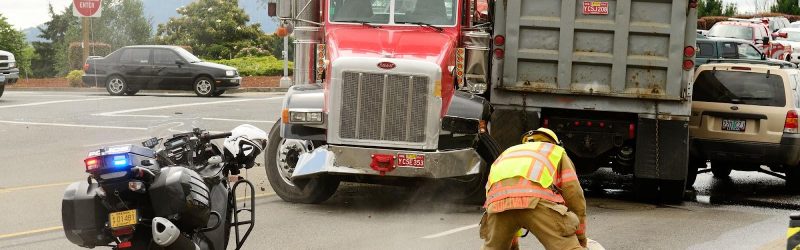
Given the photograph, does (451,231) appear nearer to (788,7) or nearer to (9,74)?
(9,74)

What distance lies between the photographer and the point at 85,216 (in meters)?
6.76

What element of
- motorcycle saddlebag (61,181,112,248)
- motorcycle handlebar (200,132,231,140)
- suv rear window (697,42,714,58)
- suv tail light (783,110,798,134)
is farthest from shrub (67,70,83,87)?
motorcycle saddlebag (61,181,112,248)

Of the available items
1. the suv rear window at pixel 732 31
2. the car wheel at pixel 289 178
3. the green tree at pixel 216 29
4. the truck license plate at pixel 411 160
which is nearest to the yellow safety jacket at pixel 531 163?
the truck license plate at pixel 411 160

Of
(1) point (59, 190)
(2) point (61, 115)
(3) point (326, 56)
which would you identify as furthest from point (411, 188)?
(2) point (61, 115)

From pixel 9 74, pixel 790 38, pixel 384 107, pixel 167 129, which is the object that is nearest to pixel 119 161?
pixel 167 129

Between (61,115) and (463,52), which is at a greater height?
(463,52)

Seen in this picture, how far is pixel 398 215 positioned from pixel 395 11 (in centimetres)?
220

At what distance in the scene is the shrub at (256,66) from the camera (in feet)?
133

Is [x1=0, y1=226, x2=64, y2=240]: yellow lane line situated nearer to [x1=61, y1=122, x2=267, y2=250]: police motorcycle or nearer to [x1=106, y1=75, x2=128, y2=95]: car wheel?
[x1=61, y1=122, x2=267, y2=250]: police motorcycle

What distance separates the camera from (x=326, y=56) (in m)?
12.9

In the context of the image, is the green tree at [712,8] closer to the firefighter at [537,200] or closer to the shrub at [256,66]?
the shrub at [256,66]

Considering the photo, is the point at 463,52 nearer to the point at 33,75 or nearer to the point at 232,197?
the point at 232,197

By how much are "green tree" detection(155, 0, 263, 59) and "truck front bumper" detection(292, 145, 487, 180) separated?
112ft

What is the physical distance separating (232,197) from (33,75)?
4867 cm
